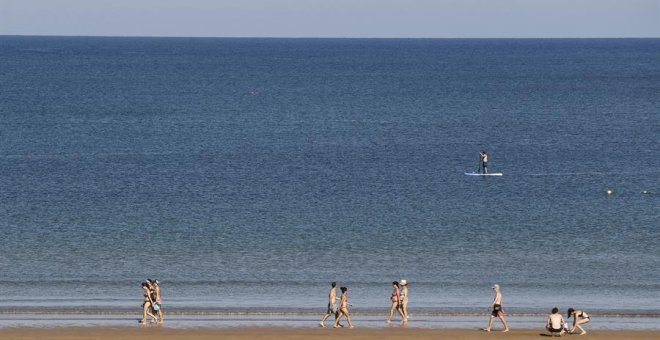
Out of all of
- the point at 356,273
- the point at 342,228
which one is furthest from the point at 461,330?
the point at 342,228

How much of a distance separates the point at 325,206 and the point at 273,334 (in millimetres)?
34757

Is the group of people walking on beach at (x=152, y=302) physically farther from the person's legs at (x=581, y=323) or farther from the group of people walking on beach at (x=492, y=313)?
the person's legs at (x=581, y=323)

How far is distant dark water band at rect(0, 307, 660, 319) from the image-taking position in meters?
40.2

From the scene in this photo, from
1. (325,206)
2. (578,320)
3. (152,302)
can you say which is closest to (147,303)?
(152,302)

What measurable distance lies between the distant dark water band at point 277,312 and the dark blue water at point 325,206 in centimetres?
83

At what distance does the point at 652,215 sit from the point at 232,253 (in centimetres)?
2512

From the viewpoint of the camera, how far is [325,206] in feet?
230

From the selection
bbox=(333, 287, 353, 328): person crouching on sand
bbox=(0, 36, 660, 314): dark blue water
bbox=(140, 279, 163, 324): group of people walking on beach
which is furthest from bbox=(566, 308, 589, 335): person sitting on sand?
bbox=(140, 279, 163, 324): group of people walking on beach

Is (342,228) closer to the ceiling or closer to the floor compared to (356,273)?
closer to the ceiling

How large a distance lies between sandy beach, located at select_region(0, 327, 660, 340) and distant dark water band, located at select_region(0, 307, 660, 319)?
3.73 metres

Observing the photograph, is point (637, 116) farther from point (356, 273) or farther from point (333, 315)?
point (333, 315)

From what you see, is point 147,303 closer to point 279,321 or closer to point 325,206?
point 279,321

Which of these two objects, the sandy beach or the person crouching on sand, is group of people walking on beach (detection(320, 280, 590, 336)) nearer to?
the person crouching on sand

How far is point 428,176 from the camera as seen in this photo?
8369cm
